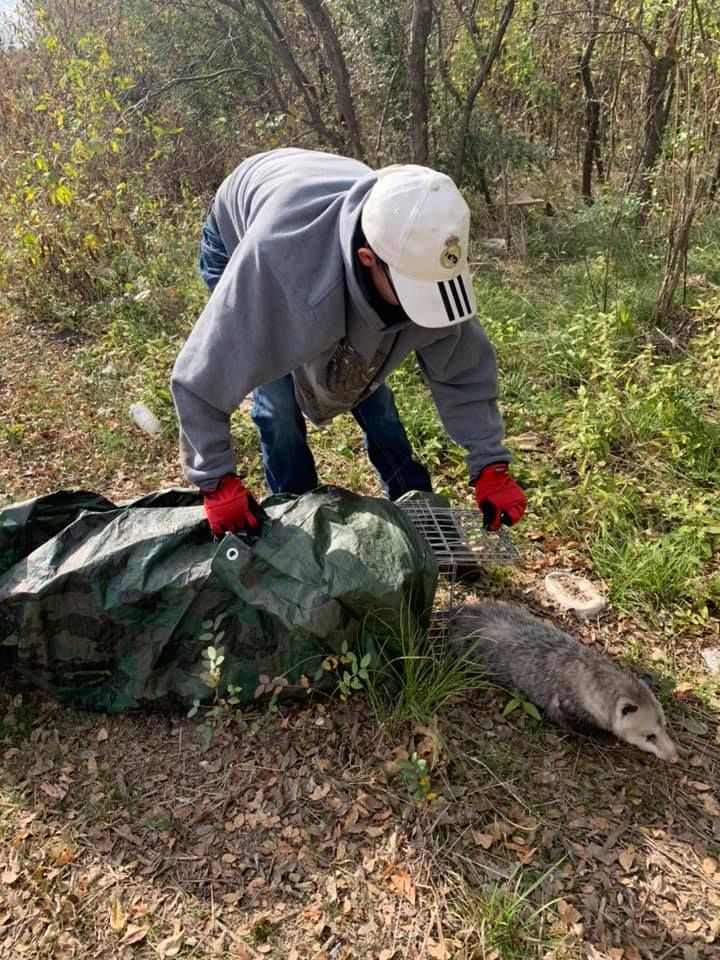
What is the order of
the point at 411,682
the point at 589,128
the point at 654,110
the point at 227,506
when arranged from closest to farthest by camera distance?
the point at 227,506 → the point at 411,682 → the point at 654,110 → the point at 589,128

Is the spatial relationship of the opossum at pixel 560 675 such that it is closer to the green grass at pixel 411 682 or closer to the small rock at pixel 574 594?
the green grass at pixel 411 682

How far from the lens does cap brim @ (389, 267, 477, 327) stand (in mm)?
1976

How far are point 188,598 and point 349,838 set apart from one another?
38.6 inches

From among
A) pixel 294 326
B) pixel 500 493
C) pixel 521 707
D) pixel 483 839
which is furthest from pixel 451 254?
pixel 483 839

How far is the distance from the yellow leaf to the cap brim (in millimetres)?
2029

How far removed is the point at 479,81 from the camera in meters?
6.37

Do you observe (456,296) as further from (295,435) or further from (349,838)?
(349,838)

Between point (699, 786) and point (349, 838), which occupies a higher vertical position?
point (349, 838)

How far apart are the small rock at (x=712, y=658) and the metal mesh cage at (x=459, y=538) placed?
35.9 inches

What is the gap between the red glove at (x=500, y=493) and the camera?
8.82 ft

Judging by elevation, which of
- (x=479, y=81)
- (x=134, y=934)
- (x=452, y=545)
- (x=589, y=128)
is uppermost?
(x=479, y=81)

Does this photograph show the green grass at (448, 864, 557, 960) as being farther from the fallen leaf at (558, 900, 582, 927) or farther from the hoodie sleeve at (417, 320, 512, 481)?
the hoodie sleeve at (417, 320, 512, 481)

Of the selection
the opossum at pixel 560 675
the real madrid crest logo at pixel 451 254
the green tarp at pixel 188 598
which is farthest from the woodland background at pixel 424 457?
the real madrid crest logo at pixel 451 254

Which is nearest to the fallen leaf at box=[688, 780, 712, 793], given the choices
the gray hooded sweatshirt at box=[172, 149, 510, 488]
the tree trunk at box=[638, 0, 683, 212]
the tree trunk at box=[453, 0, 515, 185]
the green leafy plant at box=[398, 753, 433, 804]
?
the green leafy plant at box=[398, 753, 433, 804]
